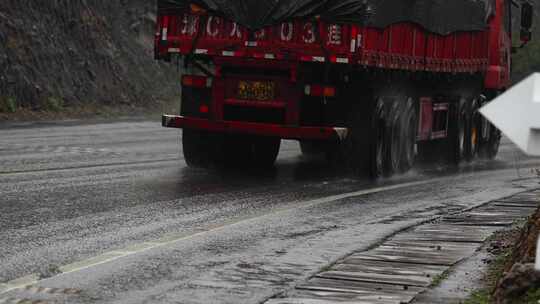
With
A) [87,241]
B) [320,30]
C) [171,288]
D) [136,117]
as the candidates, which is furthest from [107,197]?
[136,117]

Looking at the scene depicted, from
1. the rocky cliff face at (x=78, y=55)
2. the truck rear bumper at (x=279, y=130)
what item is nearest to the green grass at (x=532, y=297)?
the truck rear bumper at (x=279, y=130)

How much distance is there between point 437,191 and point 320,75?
2.33m

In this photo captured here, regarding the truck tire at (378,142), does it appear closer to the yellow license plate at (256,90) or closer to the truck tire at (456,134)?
the yellow license plate at (256,90)

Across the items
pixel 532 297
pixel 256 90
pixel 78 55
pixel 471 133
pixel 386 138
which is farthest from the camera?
pixel 78 55

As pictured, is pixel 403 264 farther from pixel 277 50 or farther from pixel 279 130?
pixel 277 50

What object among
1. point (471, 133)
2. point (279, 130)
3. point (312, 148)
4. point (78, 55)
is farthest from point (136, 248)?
point (78, 55)

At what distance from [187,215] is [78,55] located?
2201 centimetres

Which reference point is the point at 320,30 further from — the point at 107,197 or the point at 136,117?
the point at 136,117

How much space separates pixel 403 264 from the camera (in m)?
9.10

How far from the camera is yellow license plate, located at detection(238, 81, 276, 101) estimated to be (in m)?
16.8

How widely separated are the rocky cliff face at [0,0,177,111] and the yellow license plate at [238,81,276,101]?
12.7 metres

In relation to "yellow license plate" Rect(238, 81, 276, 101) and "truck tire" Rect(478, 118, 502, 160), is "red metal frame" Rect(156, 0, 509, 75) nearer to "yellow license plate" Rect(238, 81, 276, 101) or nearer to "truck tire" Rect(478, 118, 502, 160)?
"yellow license plate" Rect(238, 81, 276, 101)

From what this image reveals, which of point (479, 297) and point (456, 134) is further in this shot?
point (456, 134)

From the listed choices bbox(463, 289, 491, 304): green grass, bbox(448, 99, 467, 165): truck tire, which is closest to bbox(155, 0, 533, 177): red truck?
bbox(448, 99, 467, 165): truck tire
